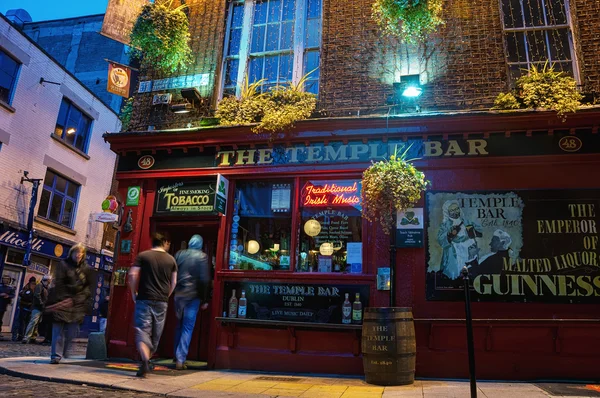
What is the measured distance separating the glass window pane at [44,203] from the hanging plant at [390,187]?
14382 mm

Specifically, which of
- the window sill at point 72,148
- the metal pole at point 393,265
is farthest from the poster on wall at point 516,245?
the window sill at point 72,148

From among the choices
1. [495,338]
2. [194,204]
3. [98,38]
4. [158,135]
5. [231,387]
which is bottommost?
[231,387]

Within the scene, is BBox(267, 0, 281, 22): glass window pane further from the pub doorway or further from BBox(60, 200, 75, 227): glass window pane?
BBox(60, 200, 75, 227): glass window pane

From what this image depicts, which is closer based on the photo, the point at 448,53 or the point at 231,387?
the point at 231,387

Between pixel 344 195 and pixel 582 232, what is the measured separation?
3.64 m

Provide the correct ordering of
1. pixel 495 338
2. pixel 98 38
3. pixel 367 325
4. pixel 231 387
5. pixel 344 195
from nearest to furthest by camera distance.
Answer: pixel 231 387
pixel 367 325
pixel 495 338
pixel 344 195
pixel 98 38

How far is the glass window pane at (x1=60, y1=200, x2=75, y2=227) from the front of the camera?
60.1 feet

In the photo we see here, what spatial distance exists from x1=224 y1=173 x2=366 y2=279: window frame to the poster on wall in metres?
1.02

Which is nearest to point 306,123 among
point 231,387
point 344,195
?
point 344,195

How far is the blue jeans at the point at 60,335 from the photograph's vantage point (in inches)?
266

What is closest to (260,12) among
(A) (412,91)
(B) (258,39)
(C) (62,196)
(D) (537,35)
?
(B) (258,39)

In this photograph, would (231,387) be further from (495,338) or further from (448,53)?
(448,53)

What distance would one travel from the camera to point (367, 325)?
603 cm

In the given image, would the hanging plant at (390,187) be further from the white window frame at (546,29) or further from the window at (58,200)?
the window at (58,200)
